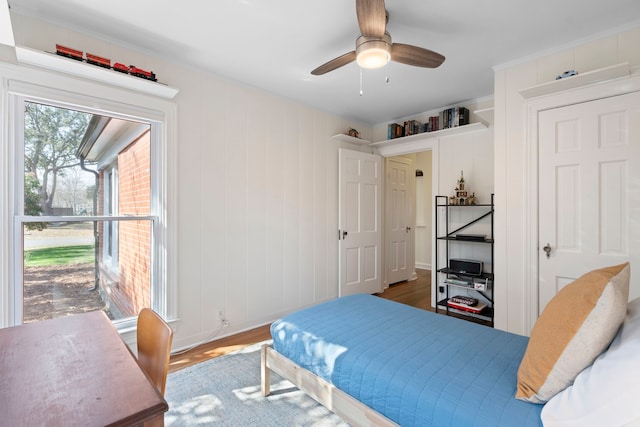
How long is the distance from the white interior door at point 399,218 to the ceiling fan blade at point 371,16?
3.22 metres

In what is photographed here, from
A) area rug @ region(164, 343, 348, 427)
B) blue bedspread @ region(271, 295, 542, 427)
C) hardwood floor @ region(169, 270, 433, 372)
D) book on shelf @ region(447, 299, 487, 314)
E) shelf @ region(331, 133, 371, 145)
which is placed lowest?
hardwood floor @ region(169, 270, 433, 372)

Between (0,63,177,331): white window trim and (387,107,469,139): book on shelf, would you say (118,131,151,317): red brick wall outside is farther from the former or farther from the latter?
(387,107,469,139): book on shelf

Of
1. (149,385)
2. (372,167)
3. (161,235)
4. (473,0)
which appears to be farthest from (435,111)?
(149,385)

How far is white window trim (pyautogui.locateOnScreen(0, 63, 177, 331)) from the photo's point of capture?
1.95m

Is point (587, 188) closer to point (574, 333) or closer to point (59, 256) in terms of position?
point (574, 333)

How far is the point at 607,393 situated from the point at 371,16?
193cm

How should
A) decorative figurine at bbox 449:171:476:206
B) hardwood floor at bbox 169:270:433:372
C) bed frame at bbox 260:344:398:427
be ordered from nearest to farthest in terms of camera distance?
bed frame at bbox 260:344:398:427 → hardwood floor at bbox 169:270:433:372 → decorative figurine at bbox 449:171:476:206

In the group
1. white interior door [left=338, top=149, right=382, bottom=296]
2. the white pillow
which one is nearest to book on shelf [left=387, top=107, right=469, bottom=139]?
white interior door [left=338, top=149, right=382, bottom=296]

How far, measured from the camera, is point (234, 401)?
1.96 m

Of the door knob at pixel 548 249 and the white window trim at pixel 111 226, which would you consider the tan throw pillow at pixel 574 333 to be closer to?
the door knob at pixel 548 249

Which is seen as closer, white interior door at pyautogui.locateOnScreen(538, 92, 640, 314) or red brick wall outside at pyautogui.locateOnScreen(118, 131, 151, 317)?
white interior door at pyautogui.locateOnScreen(538, 92, 640, 314)

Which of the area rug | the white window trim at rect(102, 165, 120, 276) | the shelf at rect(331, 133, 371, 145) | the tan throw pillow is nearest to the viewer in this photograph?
the tan throw pillow

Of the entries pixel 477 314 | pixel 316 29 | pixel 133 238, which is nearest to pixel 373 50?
pixel 316 29

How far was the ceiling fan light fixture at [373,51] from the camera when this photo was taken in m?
1.87
